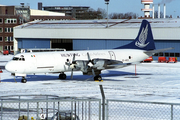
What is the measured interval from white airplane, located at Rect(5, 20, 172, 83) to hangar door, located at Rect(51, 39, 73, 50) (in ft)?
120

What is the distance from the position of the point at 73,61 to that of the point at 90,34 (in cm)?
3755

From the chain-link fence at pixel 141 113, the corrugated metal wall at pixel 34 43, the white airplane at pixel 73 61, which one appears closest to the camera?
the chain-link fence at pixel 141 113

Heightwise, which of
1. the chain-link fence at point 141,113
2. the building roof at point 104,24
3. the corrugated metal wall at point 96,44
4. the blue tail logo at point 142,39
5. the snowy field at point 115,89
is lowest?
the snowy field at point 115,89

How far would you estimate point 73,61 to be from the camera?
35219 mm

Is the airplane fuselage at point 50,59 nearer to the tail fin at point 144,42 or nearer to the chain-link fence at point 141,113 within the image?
the tail fin at point 144,42

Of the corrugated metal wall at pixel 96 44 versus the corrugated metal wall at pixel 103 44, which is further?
the corrugated metal wall at pixel 96 44

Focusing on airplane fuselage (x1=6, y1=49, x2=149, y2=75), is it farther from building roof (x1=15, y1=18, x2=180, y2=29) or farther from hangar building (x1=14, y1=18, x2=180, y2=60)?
building roof (x1=15, y1=18, x2=180, y2=29)

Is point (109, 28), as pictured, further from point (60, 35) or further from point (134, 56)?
point (134, 56)

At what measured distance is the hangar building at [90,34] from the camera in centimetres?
6669

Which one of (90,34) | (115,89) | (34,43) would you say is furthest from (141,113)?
(34,43)

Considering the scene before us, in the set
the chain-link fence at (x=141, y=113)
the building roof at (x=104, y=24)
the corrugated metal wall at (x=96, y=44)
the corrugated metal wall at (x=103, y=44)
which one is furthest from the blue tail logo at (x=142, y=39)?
the building roof at (x=104, y=24)

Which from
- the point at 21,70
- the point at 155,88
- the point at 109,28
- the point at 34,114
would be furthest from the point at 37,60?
the point at 109,28

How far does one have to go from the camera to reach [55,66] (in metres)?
35.6

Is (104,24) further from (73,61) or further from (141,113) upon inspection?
(141,113)
